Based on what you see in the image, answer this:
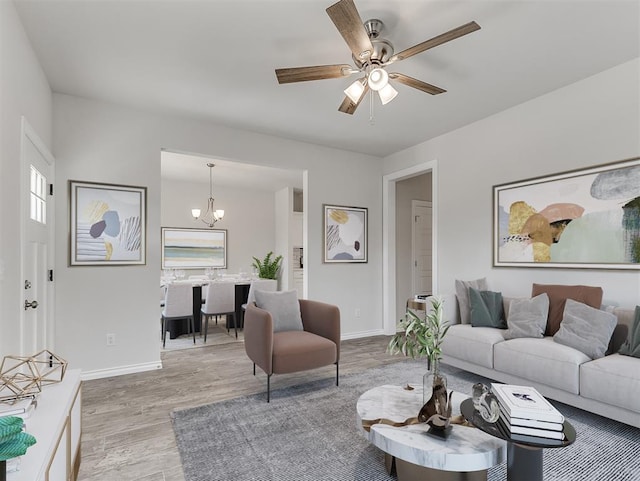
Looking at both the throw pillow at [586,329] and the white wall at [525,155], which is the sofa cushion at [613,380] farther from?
the white wall at [525,155]

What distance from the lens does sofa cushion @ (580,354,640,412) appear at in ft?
6.94

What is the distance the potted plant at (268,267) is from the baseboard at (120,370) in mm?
3602

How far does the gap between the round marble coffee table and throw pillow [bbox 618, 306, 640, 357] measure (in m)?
1.45

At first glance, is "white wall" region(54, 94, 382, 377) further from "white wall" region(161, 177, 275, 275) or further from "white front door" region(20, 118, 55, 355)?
"white wall" region(161, 177, 275, 275)

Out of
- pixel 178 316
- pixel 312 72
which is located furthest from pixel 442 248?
pixel 178 316

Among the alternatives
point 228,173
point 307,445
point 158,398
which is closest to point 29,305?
point 158,398

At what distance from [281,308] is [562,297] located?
250cm

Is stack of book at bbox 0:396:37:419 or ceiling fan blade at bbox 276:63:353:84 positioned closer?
stack of book at bbox 0:396:37:419

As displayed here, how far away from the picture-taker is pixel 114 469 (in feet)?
6.36

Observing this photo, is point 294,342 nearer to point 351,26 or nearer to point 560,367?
point 560,367

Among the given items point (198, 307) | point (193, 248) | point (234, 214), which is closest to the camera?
point (198, 307)

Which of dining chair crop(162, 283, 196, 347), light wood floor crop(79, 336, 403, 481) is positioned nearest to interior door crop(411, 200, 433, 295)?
light wood floor crop(79, 336, 403, 481)

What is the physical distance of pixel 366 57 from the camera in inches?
86.4

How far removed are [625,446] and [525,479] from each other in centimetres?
121
